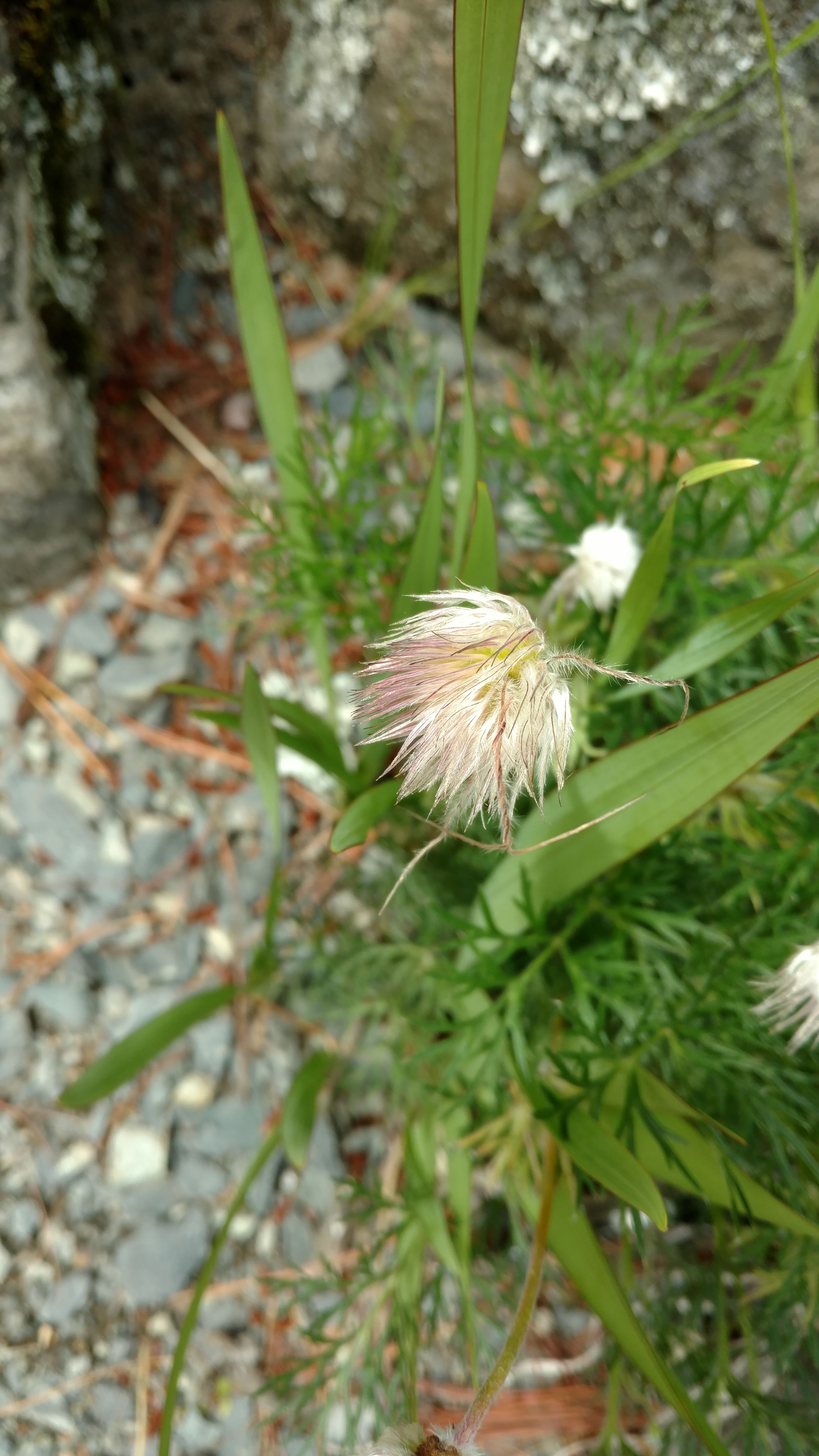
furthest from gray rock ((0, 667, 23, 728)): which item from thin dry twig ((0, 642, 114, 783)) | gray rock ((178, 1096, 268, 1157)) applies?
gray rock ((178, 1096, 268, 1157))

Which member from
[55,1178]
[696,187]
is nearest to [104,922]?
[55,1178]

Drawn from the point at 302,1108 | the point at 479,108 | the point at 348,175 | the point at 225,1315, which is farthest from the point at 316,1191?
the point at 348,175

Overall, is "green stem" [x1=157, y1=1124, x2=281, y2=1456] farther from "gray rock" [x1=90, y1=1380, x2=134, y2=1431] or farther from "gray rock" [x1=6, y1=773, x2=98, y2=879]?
"gray rock" [x1=6, y1=773, x2=98, y2=879]

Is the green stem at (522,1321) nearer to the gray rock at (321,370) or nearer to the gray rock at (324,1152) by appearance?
the gray rock at (324,1152)

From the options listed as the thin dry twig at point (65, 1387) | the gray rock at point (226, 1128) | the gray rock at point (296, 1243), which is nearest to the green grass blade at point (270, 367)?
the gray rock at point (226, 1128)

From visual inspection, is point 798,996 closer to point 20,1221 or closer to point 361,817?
point 361,817
